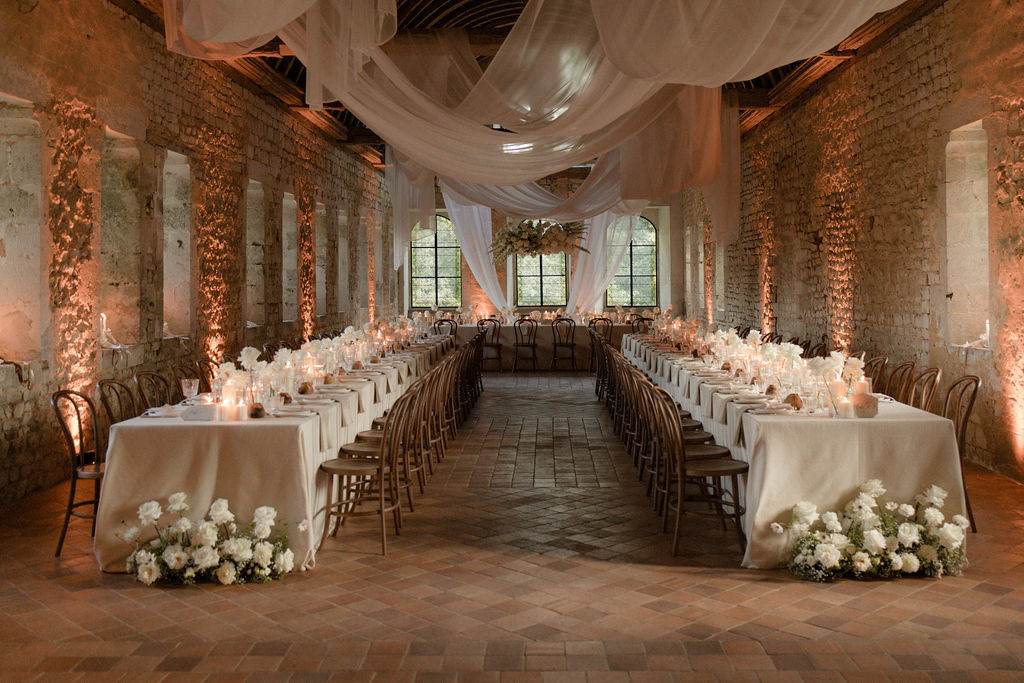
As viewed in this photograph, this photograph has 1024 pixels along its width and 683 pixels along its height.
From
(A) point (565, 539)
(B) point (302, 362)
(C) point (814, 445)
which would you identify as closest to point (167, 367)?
(B) point (302, 362)

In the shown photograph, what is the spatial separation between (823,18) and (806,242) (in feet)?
26.5

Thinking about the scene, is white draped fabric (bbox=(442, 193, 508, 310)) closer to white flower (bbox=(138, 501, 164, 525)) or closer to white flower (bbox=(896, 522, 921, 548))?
white flower (bbox=(138, 501, 164, 525))

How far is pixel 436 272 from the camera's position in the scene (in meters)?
21.4

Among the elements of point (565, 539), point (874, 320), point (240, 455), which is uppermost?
point (874, 320)

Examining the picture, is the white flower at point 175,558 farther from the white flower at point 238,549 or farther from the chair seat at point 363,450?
the chair seat at point 363,450

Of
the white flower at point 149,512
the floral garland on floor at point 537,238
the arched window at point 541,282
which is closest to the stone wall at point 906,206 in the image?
the floral garland on floor at point 537,238

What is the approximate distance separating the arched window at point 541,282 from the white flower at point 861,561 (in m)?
17.0

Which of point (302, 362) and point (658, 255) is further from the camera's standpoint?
point (658, 255)

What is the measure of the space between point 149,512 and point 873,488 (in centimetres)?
357

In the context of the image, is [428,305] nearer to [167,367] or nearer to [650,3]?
[167,367]

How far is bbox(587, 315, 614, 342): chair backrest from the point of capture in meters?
15.4

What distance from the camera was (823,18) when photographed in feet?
12.2

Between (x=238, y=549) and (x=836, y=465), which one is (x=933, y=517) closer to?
(x=836, y=465)

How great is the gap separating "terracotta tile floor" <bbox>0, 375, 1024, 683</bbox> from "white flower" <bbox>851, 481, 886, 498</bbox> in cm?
44
